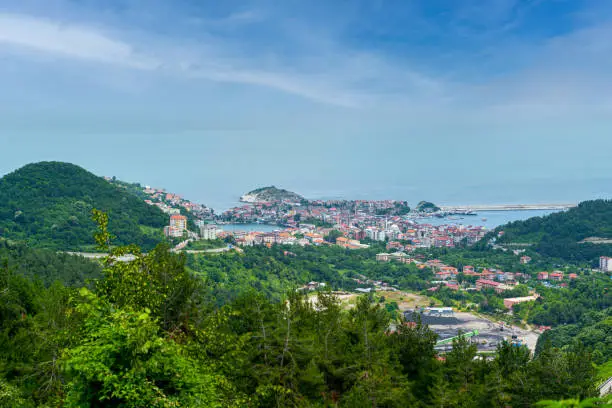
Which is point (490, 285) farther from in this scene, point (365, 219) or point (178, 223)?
point (365, 219)

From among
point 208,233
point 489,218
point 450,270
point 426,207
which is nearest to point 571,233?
point 450,270

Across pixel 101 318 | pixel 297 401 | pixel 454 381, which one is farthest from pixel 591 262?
pixel 101 318

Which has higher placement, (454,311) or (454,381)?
(454,381)

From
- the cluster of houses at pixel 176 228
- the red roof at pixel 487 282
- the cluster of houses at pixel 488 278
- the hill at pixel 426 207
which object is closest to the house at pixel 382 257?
the cluster of houses at pixel 488 278

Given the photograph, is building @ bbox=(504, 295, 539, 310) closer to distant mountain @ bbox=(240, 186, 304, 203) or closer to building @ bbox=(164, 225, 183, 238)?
building @ bbox=(164, 225, 183, 238)

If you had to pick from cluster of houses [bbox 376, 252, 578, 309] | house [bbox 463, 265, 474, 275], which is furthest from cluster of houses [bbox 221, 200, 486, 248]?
cluster of houses [bbox 376, 252, 578, 309]

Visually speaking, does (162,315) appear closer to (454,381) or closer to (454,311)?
(454,381)
